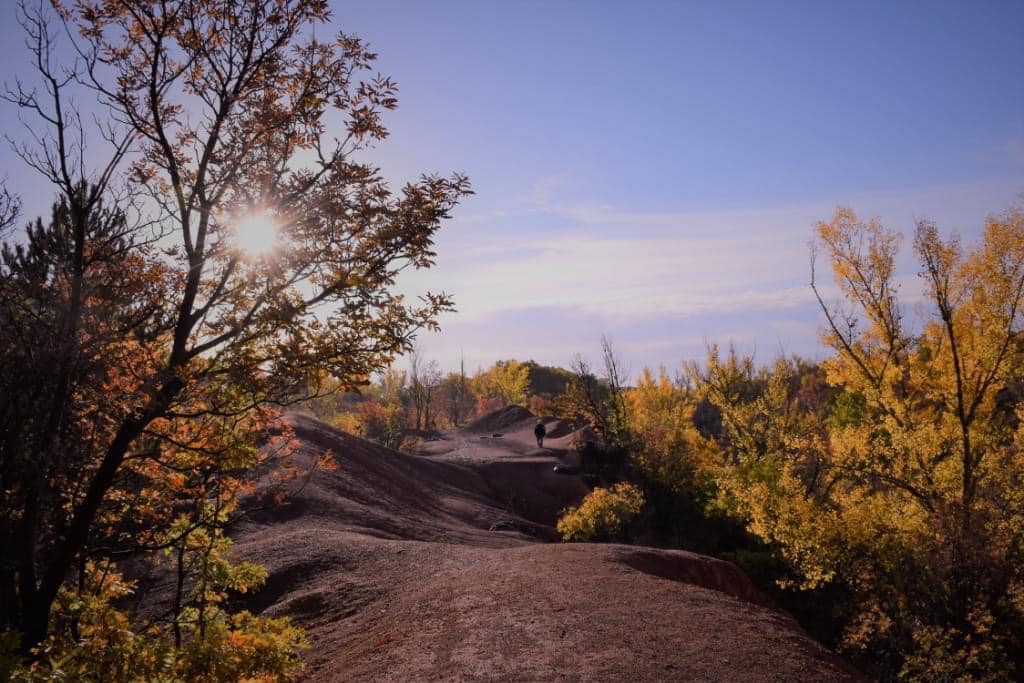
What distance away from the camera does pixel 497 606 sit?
941 cm

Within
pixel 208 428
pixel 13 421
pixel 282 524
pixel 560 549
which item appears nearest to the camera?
pixel 208 428

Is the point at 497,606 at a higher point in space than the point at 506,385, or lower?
lower

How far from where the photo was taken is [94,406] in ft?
24.8

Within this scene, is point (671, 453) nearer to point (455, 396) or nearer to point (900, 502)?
point (900, 502)

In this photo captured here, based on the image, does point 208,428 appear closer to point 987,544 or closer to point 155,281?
point 155,281

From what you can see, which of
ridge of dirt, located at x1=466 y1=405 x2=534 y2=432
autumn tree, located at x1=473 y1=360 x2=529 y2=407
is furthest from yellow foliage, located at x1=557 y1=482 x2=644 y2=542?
autumn tree, located at x1=473 y1=360 x2=529 y2=407

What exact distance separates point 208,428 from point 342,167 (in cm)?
323

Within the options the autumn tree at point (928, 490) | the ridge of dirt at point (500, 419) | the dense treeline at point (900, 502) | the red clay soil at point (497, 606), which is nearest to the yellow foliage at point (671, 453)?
the dense treeline at point (900, 502)

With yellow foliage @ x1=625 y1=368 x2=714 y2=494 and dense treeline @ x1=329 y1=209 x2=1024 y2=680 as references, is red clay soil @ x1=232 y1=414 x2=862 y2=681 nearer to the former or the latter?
dense treeline @ x1=329 y1=209 x2=1024 y2=680

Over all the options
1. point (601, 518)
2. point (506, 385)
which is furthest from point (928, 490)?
point (506, 385)

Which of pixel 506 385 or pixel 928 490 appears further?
pixel 506 385

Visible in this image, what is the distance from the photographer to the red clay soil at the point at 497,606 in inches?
294

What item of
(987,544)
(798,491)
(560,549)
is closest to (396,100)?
(560,549)

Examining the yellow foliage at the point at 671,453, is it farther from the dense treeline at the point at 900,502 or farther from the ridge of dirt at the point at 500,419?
the ridge of dirt at the point at 500,419
